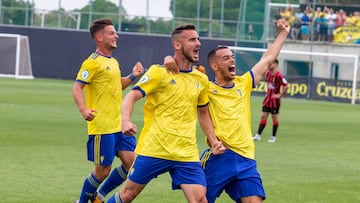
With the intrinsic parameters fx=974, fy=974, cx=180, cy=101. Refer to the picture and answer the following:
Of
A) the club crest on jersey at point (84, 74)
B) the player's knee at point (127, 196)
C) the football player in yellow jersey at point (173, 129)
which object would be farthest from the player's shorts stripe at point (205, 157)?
the club crest on jersey at point (84, 74)

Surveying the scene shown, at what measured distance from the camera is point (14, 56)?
53781 mm

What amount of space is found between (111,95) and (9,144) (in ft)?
A: 24.6

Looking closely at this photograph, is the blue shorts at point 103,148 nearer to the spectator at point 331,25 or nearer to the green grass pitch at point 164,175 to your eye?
the green grass pitch at point 164,175

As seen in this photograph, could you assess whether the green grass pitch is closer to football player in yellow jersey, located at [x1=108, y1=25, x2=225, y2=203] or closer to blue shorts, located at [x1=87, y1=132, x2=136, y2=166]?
blue shorts, located at [x1=87, y1=132, x2=136, y2=166]

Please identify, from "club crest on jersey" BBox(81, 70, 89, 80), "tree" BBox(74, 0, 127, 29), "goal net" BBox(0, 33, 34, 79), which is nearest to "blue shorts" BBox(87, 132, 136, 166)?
"club crest on jersey" BBox(81, 70, 89, 80)

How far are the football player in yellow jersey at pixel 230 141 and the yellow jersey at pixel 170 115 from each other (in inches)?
16.3

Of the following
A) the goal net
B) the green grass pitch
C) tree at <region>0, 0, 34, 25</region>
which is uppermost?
tree at <region>0, 0, 34, 25</region>

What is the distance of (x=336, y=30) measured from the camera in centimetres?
5103

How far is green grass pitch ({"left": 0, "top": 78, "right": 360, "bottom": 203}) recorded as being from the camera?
13242 millimetres

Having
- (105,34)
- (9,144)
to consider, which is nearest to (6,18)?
(9,144)

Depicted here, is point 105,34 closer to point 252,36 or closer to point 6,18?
point 252,36

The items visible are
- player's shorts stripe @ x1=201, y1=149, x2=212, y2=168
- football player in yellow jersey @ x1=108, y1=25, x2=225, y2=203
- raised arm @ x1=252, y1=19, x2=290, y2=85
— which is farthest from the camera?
raised arm @ x1=252, y1=19, x2=290, y2=85

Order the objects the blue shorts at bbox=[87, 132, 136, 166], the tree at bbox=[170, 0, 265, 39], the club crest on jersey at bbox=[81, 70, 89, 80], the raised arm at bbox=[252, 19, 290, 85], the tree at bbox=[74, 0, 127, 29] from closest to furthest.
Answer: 1. the raised arm at bbox=[252, 19, 290, 85]
2. the club crest on jersey at bbox=[81, 70, 89, 80]
3. the blue shorts at bbox=[87, 132, 136, 166]
4. the tree at bbox=[170, 0, 265, 39]
5. the tree at bbox=[74, 0, 127, 29]

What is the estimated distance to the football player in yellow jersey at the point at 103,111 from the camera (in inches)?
461
